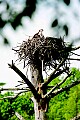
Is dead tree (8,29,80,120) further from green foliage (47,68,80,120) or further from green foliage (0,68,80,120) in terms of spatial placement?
green foliage (47,68,80,120)

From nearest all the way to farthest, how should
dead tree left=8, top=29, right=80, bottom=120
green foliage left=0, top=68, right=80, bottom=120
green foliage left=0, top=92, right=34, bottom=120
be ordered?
dead tree left=8, top=29, right=80, bottom=120, green foliage left=0, top=68, right=80, bottom=120, green foliage left=0, top=92, right=34, bottom=120

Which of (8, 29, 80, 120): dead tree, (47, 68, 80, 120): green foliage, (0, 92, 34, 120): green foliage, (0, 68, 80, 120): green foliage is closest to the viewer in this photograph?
(8, 29, 80, 120): dead tree

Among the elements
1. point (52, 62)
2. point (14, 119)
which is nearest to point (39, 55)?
point (52, 62)

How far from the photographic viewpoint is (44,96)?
5.88m

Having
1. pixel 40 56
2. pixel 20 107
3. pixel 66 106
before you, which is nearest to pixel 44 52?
pixel 40 56

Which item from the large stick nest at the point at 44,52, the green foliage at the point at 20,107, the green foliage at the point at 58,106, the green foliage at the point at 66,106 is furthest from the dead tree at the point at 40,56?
the green foliage at the point at 20,107

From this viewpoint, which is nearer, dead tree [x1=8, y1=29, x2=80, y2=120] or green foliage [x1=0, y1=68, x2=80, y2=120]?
dead tree [x1=8, y1=29, x2=80, y2=120]

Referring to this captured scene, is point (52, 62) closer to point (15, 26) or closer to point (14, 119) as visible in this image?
point (15, 26)

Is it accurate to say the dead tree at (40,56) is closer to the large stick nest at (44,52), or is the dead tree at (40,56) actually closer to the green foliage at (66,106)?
the large stick nest at (44,52)

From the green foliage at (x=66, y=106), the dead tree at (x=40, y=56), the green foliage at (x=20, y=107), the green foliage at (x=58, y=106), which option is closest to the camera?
the dead tree at (x=40, y=56)

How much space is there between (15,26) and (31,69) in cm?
405

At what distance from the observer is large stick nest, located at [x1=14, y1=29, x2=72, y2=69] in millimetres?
6566

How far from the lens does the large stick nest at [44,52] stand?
259 inches

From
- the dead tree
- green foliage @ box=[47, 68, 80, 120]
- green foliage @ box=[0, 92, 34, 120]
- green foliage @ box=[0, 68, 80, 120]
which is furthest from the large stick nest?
green foliage @ box=[0, 92, 34, 120]
